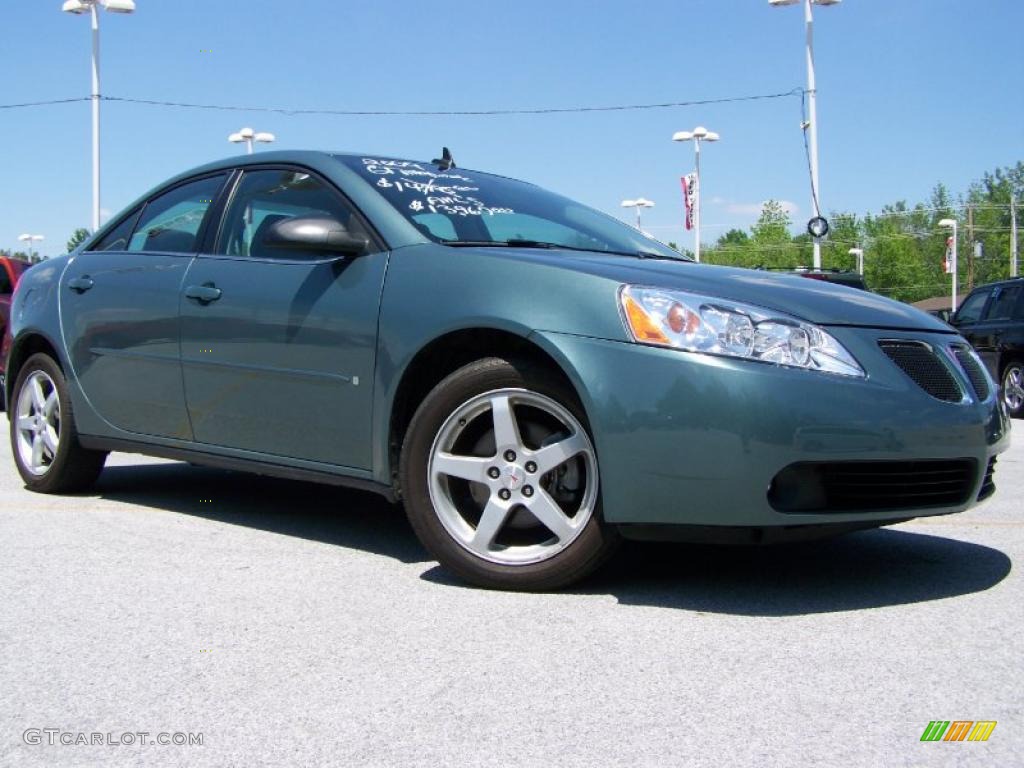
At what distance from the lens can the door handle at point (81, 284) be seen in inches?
212

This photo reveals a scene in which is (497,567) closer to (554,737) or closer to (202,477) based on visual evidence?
(554,737)

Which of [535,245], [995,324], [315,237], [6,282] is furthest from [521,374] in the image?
[995,324]

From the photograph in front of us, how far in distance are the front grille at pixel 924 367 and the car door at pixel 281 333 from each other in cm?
168

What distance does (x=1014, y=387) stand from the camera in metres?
13.2

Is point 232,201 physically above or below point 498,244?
above

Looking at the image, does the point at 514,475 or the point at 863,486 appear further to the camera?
the point at 514,475

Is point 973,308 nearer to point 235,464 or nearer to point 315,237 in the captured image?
point 235,464

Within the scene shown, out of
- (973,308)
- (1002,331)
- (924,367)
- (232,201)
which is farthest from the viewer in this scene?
(973,308)

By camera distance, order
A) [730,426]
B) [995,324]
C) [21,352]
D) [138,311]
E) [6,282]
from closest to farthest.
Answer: [730,426]
[138,311]
[21,352]
[6,282]
[995,324]

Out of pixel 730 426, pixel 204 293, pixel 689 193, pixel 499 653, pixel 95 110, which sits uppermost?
pixel 95 110

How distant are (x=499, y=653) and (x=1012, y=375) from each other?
38.3 ft

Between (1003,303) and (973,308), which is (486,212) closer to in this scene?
(1003,303)

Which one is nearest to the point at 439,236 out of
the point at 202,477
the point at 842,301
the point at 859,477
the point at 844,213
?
the point at 842,301

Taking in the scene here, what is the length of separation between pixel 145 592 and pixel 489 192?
204cm
